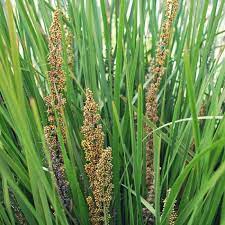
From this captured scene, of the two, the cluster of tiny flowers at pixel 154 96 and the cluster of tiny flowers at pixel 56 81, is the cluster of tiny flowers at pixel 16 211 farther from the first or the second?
the cluster of tiny flowers at pixel 154 96

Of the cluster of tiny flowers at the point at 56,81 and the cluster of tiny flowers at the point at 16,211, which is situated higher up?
the cluster of tiny flowers at the point at 56,81

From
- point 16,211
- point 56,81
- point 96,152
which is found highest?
point 56,81

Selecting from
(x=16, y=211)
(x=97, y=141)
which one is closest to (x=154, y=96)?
(x=97, y=141)

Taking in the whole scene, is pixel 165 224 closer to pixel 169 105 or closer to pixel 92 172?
pixel 92 172

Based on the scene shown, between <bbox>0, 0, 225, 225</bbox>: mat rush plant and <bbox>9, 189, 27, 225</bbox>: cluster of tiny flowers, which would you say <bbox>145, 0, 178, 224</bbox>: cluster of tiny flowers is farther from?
<bbox>9, 189, 27, 225</bbox>: cluster of tiny flowers

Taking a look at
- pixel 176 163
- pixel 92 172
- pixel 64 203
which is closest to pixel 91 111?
pixel 92 172

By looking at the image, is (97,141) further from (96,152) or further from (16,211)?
(16,211)

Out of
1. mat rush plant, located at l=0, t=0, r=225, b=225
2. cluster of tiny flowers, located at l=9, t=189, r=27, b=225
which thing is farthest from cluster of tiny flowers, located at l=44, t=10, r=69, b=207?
cluster of tiny flowers, located at l=9, t=189, r=27, b=225

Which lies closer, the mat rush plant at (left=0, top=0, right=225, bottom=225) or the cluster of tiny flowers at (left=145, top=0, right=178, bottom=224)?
the mat rush plant at (left=0, top=0, right=225, bottom=225)

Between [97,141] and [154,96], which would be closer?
[97,141]

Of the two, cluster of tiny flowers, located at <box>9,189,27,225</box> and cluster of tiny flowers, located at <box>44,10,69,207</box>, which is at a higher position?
cluster of tiny flowers, located at <box>44,10,69,207</box>

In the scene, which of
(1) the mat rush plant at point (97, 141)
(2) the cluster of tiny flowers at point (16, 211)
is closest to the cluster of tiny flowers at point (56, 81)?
(1) the mat rush plant at point (97, 141)
